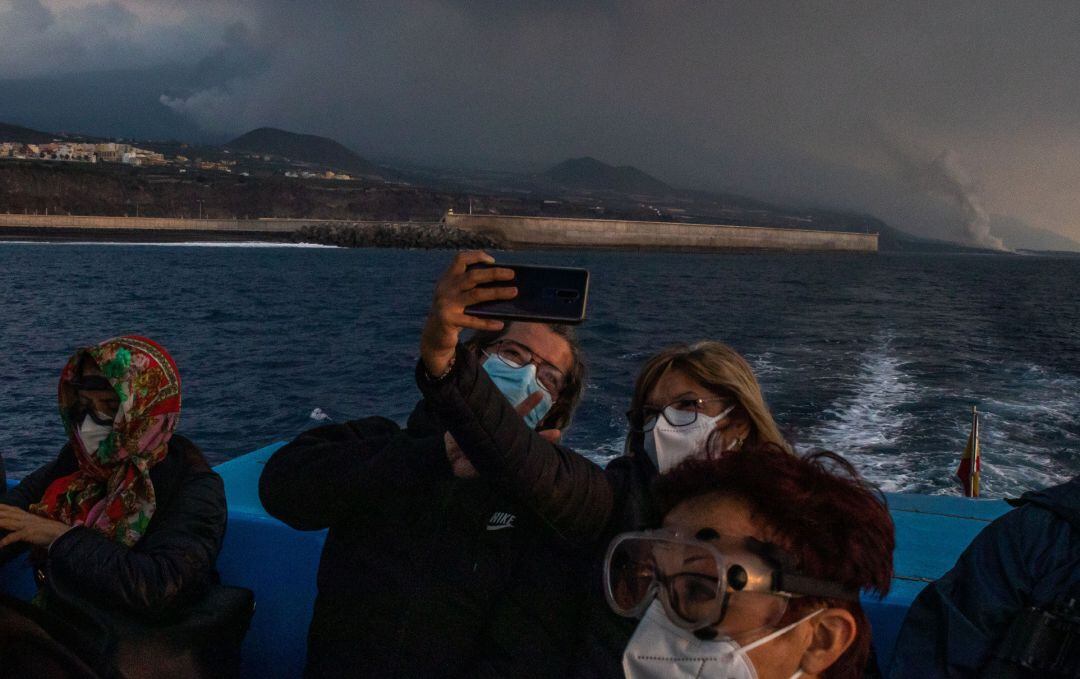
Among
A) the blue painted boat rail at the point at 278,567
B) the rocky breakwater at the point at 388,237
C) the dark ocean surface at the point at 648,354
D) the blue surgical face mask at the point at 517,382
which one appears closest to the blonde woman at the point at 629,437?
the blue surgical face mask at the point at 517,382

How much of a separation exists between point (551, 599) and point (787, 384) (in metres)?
10.2

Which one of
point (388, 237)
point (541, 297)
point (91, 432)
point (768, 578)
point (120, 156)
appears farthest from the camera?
point (120, 156)

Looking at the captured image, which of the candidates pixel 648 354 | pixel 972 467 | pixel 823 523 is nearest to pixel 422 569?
pixel 823 523

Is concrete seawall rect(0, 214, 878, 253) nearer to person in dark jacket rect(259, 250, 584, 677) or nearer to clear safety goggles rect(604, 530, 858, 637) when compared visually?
person in dark jacket rect(259, 250, 584, 677)

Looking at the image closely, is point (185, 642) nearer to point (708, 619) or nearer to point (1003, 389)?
point (708, 619)

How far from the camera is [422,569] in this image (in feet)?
5.67

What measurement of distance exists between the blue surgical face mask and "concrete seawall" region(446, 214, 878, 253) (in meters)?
88.7

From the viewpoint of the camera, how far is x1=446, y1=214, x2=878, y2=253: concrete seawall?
3593 inches

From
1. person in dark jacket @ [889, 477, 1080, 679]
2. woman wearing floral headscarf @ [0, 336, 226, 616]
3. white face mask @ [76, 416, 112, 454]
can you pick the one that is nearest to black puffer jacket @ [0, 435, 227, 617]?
woman wearing floral headscarf @ [0, 336, 226, 616]

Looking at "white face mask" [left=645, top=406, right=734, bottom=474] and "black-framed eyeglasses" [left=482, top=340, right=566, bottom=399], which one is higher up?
Result: "black-framed eyeglasses" [left=482, top=340, right=566, bottom=399]

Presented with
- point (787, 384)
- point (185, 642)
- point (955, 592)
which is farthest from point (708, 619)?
point (787, 384)

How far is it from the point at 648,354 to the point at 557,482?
45.6 ft

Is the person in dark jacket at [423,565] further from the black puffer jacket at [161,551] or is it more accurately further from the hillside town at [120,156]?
the hillside town at [120,156]

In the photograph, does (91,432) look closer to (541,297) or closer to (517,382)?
(517,382)
